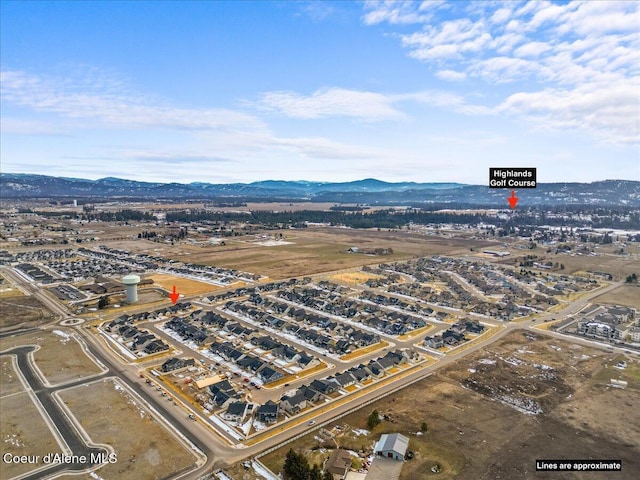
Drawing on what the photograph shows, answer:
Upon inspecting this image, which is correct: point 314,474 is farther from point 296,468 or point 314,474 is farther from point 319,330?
point 319,330

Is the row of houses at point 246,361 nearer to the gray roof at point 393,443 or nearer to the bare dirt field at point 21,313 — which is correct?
the gray roof at point 393,443

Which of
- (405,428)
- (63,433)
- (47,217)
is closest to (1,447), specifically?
(63,433)

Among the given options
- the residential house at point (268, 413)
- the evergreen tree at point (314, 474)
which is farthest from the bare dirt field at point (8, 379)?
the evergreen tree at point (314, 474)

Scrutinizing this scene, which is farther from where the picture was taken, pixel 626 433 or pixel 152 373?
pixel 152 373

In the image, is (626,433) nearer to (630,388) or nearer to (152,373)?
(630,388)

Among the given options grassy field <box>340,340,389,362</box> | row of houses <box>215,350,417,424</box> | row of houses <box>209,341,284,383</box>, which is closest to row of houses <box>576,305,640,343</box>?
grassy field <box>340,340,389,362</box>

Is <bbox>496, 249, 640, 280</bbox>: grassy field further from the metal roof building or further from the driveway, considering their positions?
the driveway
